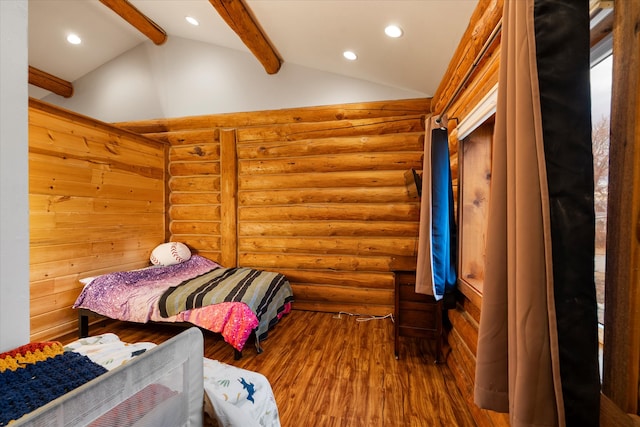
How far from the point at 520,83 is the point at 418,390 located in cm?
208

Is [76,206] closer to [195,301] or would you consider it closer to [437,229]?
[195,301]

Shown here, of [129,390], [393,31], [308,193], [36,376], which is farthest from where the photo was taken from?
[308,193]

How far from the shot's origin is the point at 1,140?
3.42ft

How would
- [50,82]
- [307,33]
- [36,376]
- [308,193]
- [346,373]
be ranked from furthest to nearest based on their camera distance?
[50,82]
[308,193]
[307,33]
[346,373]
[36,376]

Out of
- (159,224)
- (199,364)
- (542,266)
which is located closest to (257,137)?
(159,224)

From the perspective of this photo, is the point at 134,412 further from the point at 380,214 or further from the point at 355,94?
the point at 355,94

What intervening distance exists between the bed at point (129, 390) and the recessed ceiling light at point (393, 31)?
260 cm

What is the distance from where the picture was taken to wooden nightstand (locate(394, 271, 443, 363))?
2369 mm

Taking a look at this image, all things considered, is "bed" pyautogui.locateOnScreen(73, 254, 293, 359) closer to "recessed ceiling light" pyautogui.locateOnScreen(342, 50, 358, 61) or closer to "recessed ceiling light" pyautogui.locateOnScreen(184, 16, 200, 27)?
"recessed ceiling light" pyautogui.locateOnScreen(342, 50, 358, 61)

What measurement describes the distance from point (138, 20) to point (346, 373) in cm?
474

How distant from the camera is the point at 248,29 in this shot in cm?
287

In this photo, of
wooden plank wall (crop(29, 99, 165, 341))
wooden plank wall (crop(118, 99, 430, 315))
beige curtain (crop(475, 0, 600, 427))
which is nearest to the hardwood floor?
wooden plank wall (crop(29, 99, 165, 341))

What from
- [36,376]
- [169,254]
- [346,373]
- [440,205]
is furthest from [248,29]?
[346,373]

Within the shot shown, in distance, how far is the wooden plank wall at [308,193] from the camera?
3479mm
